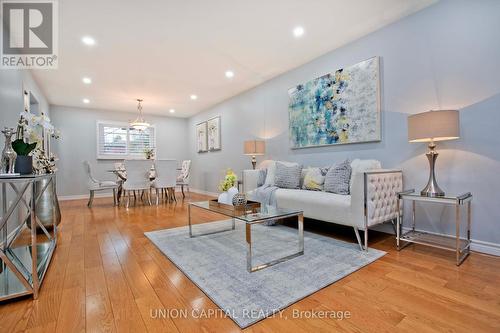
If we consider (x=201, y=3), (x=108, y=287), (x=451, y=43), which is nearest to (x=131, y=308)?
(x=108, y=287)

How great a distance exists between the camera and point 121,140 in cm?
709

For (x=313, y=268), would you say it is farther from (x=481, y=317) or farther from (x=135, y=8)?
(x=135, y=8)

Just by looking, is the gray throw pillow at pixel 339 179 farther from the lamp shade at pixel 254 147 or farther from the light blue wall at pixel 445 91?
the lamp shade at pixel 254 147

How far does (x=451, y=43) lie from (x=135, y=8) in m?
3.26

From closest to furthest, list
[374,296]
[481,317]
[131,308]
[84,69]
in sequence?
[481,317] < [131,308] < [374,296] < [84,69]

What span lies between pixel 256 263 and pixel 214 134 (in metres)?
4.87

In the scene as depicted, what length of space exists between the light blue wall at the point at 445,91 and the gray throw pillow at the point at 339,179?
0.47 metres

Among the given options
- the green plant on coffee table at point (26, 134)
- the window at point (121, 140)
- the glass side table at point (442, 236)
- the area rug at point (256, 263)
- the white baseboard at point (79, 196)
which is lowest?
the area rug at point (256, 263)

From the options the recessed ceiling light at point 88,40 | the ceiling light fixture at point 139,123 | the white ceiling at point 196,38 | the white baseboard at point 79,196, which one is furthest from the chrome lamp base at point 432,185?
the white baseboard at point 79,196

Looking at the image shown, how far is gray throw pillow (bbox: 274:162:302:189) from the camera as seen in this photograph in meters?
3.42

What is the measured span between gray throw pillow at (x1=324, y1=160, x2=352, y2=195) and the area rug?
57cm

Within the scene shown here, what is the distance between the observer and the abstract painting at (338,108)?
3.00 m

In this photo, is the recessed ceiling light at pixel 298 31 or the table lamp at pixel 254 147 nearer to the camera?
the recessed ceiling light at pixel 298 31

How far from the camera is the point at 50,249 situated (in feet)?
7.40
